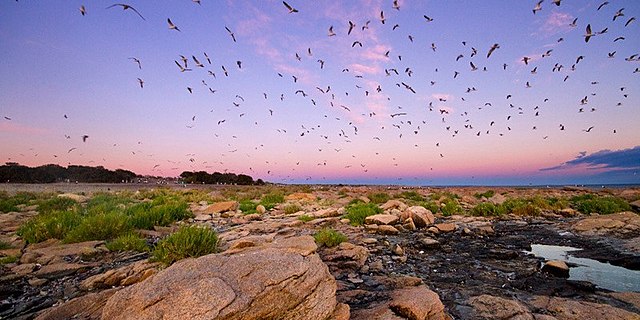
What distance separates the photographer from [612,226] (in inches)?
496

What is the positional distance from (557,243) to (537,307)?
7.37 m

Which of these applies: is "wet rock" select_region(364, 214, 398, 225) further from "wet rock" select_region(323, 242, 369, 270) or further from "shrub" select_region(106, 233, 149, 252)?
"shrub" select_region(106, 233, 149, 252)

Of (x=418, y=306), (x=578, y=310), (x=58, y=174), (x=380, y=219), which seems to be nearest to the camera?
(x=418, y=306)

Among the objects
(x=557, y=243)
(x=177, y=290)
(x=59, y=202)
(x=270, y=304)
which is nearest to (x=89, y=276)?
(x=177, y=290)

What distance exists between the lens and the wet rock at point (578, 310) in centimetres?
482

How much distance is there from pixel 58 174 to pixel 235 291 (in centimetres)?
7551

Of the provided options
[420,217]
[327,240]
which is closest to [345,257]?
[327,240]

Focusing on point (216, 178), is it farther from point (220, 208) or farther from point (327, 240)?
point (327, 240)

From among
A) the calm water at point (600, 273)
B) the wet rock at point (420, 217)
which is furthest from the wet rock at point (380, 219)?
the calm water at point (600, 273)

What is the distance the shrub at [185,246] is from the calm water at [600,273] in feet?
27.2

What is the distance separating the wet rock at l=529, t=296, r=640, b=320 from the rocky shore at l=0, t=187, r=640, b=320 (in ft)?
0.05

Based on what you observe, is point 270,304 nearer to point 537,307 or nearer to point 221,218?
point 537,307

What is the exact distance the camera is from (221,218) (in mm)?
16719

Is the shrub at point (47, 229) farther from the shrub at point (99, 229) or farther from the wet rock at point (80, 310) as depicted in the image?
the wet rock at point (80, 310)
